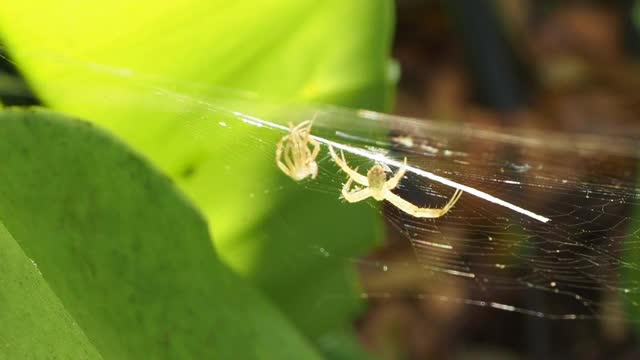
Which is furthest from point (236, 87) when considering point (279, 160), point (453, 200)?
point (453, 200)

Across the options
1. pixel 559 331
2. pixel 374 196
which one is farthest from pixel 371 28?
pixel 559 331

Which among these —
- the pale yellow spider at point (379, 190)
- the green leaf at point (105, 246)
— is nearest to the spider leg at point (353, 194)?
the pale yellow spider at point (379, 190)

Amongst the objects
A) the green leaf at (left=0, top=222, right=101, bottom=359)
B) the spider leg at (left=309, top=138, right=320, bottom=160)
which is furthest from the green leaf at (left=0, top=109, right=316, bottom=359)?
the spider leg at (left=309, top=138, right=320, bottom=160)

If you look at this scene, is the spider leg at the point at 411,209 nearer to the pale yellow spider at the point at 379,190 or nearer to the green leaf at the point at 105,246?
the pale yellow spider at the point at 379,190

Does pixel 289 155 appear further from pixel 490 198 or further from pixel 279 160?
pixel 490 198

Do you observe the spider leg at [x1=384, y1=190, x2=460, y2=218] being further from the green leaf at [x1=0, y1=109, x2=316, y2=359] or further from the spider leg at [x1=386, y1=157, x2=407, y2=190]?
the green leaf at [x1=0, y1=109, x2=316, y2=359]

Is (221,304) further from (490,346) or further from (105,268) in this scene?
(490,346)
